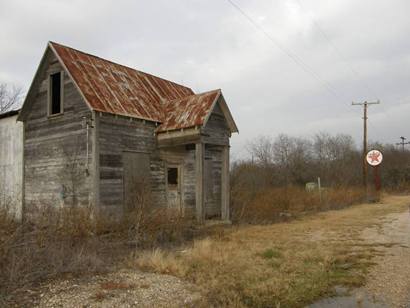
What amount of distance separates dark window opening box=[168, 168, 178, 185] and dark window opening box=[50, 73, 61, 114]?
186 inches

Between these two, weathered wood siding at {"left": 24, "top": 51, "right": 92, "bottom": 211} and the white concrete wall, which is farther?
the white concrete wall

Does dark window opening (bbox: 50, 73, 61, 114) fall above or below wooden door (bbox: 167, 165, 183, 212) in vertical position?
above

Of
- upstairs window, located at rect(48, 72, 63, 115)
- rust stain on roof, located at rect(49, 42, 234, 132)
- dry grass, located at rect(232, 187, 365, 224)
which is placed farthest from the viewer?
dry grass, located at rect(232, 187, 365, 224)

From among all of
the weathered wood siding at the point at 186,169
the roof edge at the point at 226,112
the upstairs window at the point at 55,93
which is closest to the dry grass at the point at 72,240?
the weathered wood siding at the point at 186,169

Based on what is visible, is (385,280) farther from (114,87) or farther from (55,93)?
(55,93)

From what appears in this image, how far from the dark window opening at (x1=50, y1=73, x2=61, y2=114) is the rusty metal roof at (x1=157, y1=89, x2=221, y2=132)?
12.3 feet

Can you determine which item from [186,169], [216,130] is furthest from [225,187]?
[216,130]

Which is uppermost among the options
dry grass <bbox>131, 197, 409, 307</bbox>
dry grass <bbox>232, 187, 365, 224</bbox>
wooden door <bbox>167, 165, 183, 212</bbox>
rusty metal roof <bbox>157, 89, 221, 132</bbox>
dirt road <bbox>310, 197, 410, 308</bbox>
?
rusty metal roof <bbox>157, 89, 221, 132</bbox>

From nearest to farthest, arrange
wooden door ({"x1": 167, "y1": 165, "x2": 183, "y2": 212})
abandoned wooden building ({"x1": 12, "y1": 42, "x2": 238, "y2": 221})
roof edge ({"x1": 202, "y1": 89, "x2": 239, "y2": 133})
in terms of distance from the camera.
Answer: abandoned wooden building ({"x1": 12, "y1": 42, "x2": 238, "y2": 221})
roof edge ({"x1": 202, "y1": 89, "x2": 239, "y2": 133})
wooden door ({"x1": 167, "y1": 165, "x2": 183, "y2": 212})

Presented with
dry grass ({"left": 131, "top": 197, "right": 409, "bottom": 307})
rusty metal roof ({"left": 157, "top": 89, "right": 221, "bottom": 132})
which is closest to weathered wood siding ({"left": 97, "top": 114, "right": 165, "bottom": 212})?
rusty metal roof ({"left": 157, "top": 89, "right": 221, "bottom": 132})

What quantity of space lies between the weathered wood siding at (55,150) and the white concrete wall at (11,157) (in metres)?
0.46

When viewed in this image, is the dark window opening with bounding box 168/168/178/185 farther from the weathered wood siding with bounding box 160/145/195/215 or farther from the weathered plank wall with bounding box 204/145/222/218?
the weathered plank wall with bounding box 204/145/222/218

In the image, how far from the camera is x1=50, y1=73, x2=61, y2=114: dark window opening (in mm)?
13656

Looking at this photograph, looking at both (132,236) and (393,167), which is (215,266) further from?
(393,167)
